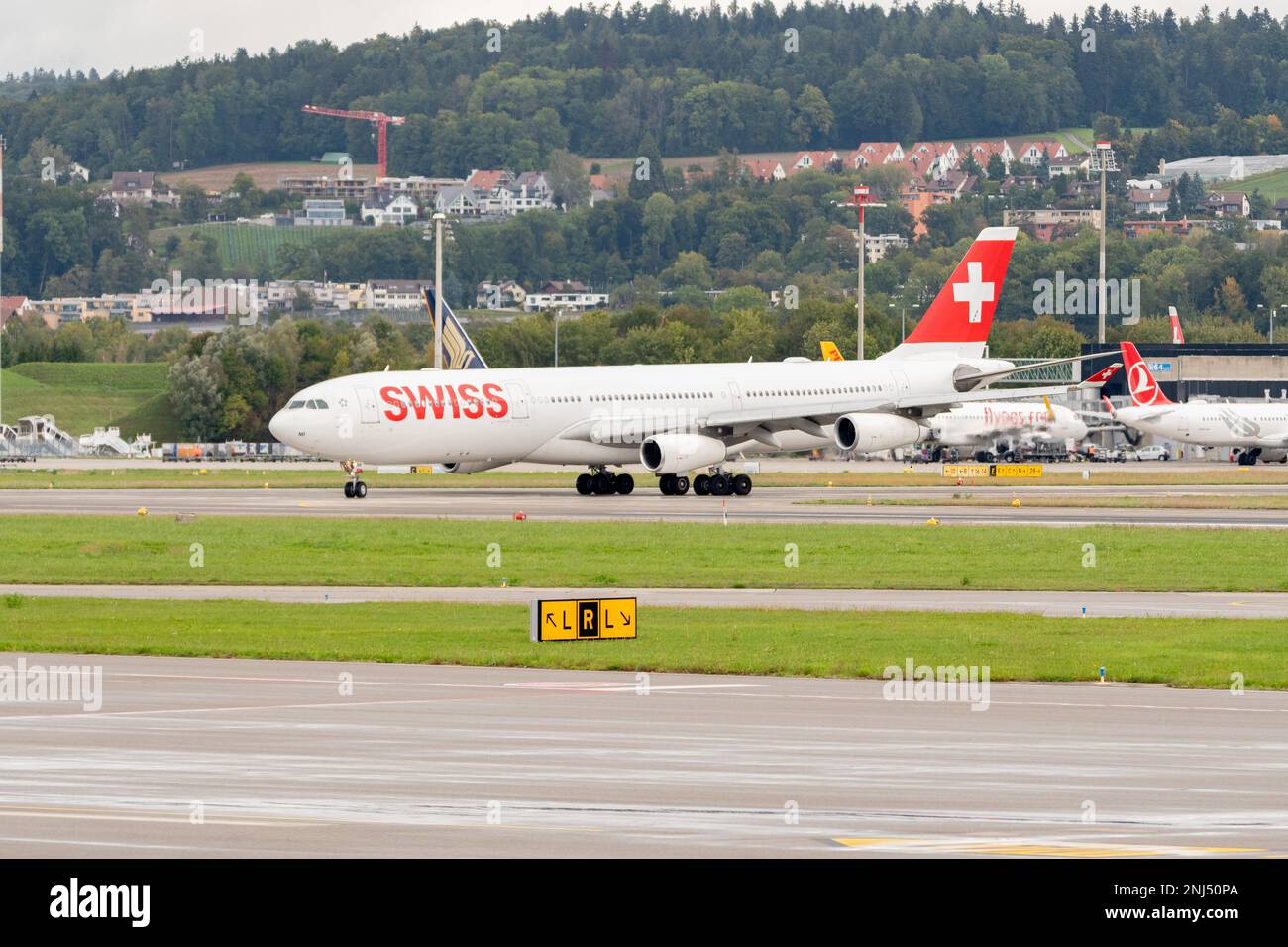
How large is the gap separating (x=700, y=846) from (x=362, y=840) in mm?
2667

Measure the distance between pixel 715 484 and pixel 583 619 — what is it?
42850 millimetres

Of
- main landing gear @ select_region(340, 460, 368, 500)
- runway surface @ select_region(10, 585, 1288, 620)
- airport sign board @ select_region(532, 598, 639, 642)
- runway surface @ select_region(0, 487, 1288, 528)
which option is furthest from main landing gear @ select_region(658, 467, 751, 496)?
airport sign board @ select_region(532, 598, 639, 642)

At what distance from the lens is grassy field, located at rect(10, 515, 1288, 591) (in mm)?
43531

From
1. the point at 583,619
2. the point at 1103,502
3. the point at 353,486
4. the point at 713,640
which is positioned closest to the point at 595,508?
the point at 353,486

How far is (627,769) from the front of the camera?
2012 cm

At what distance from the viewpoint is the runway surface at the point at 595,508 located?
6106 cm

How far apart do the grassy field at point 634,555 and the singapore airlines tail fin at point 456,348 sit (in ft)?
151

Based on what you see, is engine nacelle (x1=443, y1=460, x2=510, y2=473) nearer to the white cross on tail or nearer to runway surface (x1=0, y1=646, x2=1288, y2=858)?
the white cross on tail

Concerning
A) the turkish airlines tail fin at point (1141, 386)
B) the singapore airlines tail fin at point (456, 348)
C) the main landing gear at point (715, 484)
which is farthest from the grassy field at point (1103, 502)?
the turkish airlines tail fin at point (1141, 386)

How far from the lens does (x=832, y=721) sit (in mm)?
23891
